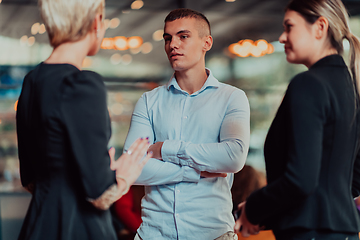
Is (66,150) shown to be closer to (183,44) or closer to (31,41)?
(183,44)

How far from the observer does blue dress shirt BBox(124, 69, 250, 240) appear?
1804mm

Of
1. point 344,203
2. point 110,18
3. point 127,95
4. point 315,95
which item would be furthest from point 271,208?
point 110,18

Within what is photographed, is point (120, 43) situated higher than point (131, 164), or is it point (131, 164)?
point (131, 164)

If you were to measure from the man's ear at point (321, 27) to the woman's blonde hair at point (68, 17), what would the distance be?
727mm

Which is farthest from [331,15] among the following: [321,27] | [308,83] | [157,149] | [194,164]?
[157,149]

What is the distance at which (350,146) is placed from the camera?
125cm

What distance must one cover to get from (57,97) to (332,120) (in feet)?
2.81

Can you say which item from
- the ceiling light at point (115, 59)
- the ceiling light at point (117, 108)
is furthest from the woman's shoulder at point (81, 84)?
the ceiling light at point (115, 59)

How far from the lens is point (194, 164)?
181 centimetres

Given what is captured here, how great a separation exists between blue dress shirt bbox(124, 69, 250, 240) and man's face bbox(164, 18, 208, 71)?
8.2 inches

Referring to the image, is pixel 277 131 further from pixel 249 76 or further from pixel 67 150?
pixel 249 76

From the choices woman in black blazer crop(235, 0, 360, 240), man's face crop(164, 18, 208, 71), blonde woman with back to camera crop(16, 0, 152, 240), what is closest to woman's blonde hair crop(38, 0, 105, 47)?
blonde woman with back to camera crop(16, 0, 152, 240)

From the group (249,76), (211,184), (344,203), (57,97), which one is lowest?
(249,76)

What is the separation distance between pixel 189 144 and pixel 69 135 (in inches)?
29.8
